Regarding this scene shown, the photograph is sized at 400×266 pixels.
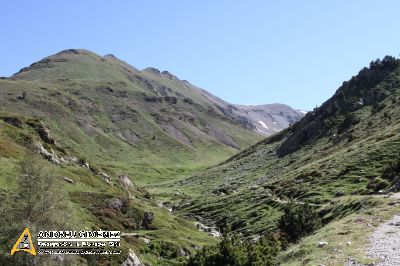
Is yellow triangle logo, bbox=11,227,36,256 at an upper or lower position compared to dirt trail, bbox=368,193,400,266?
upper

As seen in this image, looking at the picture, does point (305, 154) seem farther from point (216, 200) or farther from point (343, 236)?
point (343, 236)

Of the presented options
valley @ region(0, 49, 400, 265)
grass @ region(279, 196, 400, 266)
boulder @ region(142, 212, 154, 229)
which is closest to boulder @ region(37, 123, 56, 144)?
valley @ region(0, 49, 400, 265)

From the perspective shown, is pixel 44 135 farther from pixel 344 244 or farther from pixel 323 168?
pixel 344 244

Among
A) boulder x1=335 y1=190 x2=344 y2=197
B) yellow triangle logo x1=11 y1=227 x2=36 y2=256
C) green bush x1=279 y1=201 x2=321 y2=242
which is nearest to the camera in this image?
yellow triangle logo x1=11 y1=227 x2=36 y2=256

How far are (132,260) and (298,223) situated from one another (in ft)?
63.0

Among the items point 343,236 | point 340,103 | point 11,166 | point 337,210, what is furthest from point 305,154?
point 343,236

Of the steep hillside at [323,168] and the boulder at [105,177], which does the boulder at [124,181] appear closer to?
the boulder at [105,177]

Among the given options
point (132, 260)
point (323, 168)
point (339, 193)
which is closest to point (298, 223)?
point (132, 260)

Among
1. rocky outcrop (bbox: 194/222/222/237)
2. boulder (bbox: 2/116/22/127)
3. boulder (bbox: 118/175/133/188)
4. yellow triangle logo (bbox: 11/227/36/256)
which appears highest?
boulder (bbox: 2/116/22/127)

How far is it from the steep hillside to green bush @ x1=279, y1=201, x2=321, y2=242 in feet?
12.5

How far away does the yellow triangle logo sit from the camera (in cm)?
3659

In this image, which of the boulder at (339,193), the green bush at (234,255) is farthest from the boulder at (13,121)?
the green bush at (234,255)

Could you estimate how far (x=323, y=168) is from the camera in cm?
9850

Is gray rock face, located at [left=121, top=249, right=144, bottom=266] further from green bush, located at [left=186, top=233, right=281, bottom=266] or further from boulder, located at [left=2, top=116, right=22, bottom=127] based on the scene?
boulder, located at [left=2, top=116, right=22, bottom=127]
